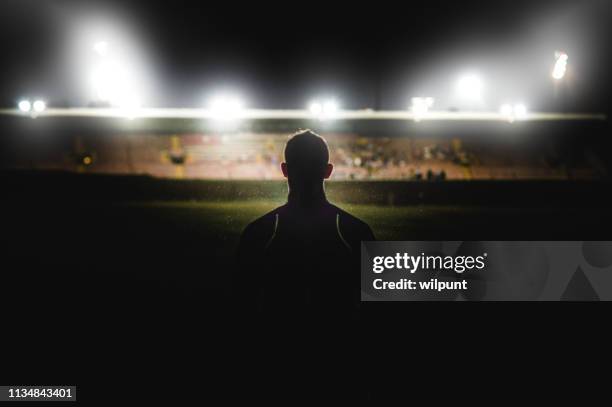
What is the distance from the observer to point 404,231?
7.52 m

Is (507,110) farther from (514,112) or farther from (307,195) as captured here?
(307,195)

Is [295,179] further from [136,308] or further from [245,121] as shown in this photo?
[245,121]

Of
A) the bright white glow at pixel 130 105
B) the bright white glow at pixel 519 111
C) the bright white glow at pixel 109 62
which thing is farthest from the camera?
the bright white glow at pixel 519 111

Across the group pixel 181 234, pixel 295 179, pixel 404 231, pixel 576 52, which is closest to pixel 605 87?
pixel 576 52

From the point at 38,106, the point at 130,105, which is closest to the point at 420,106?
the point at 130,105

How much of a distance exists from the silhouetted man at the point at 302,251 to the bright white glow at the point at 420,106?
37.3 ft

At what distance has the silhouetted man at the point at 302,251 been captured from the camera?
Result: 2049 mm

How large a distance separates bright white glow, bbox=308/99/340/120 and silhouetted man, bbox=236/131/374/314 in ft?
37.0

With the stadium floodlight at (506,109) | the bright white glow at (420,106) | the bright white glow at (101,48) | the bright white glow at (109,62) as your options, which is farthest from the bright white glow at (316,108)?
the bright white glow at (101,48)

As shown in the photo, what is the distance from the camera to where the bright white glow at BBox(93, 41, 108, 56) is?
11.5m

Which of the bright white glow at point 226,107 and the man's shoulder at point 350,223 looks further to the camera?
the bright white glow at point 226,107

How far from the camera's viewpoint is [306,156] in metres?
2.01

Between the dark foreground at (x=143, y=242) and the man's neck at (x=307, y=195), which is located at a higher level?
the dark foreground at (x=143, y=242)

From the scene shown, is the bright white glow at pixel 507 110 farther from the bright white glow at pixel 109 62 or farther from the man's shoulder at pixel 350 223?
the man's shoulder at pixel 350 223
